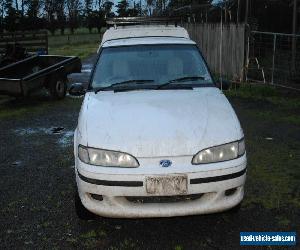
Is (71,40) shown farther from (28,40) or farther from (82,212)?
(82,212)

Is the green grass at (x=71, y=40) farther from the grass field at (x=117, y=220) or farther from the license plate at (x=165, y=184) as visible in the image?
the license plate at (x=165, y=184)

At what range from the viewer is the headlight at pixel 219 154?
155 inches

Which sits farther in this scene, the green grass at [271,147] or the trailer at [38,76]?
the trailer at [38,76]

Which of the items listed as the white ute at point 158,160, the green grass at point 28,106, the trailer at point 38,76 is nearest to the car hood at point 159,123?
the white ute at point 158,160

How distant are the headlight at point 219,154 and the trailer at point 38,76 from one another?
7740 mm

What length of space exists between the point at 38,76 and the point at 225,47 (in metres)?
6.23

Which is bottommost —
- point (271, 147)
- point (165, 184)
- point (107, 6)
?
point (271, 147)

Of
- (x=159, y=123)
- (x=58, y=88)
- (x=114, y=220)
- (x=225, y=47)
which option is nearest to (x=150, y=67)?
(x=159, y=123)

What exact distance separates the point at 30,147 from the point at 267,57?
7.61 metres

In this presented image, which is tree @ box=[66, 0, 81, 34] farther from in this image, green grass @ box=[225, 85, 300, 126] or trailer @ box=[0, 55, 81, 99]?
green grass @ box=[225, 85, 300, 126]

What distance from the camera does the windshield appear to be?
5379 mm

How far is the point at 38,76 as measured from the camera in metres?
11.5

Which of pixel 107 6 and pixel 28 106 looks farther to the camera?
pixel 107 6

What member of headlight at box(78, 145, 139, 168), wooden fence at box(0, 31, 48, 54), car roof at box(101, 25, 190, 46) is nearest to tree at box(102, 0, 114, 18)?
wooden fence at box(0, 31, 48, 54)
